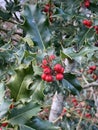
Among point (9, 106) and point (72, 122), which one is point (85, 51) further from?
point (72, 122)

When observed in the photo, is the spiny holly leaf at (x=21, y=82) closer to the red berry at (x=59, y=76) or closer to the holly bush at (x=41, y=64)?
the holly bush at (x=41, y=64)

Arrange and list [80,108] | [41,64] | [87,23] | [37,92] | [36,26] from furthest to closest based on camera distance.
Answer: [80,108], [87,23], [36,26], [41,64], [37,92]

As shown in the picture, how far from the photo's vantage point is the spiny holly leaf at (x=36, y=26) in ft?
4.89

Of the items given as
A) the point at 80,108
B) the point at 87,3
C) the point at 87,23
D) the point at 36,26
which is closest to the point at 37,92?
the point at 36,26

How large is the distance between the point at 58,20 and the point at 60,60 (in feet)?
2.98

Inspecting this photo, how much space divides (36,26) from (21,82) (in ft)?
1.36

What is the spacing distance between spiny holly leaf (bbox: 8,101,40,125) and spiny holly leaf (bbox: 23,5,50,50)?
0.42 m

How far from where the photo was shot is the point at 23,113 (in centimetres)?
112

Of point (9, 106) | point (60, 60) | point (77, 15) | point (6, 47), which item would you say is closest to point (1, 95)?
point (9, 106)

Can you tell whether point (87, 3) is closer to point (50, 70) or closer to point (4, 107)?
point (50, 70)

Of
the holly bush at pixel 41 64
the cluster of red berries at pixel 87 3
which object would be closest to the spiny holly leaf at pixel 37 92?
the holly bush at pixel 41 64

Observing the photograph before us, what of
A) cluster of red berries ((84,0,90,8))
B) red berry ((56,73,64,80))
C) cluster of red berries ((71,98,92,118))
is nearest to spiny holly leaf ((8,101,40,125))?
red berry ((56,73,64,80))

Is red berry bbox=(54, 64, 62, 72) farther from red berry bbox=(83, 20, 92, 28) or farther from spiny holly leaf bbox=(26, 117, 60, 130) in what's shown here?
red berry bbox=(83, 20, 92, 28)

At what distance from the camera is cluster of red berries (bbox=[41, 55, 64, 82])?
1281mm
